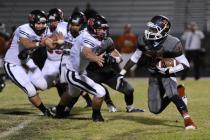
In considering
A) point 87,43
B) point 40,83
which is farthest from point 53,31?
point 87,43

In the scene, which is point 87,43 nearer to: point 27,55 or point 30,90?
point 30,90

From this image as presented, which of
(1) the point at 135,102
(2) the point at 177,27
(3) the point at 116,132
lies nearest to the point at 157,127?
(3) the point at 116,132

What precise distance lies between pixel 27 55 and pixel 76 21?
0.89 metres

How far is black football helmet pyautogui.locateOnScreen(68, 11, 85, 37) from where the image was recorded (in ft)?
29.2

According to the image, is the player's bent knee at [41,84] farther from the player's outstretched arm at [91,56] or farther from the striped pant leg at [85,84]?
the player's outstretched arm at [91,56]

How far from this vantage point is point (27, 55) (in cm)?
907

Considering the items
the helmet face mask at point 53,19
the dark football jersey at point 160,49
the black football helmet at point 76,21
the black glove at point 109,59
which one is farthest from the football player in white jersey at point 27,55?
the dark football jersey at point 160,49

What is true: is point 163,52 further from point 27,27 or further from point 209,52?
point 209,52

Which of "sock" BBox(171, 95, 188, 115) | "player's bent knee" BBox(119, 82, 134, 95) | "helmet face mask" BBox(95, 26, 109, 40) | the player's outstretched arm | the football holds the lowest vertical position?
"player's bent knee" BBox(119, 82, 134, 95)

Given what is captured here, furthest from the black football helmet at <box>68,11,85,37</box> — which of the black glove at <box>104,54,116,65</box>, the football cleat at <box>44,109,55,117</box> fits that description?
the football cleat at <box>44,109,55,117</box>

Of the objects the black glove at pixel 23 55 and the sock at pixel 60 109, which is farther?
the black glove at pixel 23 55

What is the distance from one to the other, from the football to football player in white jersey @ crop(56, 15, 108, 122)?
740 millimetres

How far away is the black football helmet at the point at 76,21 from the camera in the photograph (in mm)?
8891

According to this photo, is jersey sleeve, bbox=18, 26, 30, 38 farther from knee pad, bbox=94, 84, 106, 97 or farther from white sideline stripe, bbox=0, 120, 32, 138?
knee pad, bbox=94, 84, 106, 97
